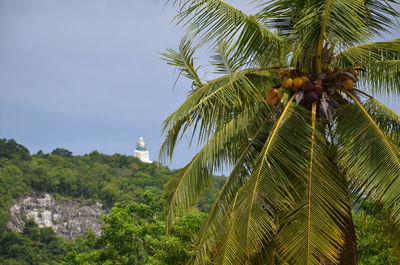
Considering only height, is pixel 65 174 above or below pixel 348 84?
below

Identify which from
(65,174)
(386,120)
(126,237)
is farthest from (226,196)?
(65,174)

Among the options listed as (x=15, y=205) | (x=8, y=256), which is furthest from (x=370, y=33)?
(x=15, y=205)

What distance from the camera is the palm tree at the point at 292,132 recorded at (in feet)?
24.0

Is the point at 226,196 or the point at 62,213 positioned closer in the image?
the point at 226,196

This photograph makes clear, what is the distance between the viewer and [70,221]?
12494 centimetres

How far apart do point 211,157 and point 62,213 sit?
12348 cm

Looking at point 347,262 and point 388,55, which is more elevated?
point 388,55

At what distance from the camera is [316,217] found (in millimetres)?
7285

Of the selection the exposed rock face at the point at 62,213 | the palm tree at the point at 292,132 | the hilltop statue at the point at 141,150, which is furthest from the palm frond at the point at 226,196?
the hilltop statue at the point at 141,150

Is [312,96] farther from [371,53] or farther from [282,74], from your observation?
[371,53]

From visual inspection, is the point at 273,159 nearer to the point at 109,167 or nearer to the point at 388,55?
the point at 388,55

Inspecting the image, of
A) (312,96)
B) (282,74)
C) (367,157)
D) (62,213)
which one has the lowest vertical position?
(62,213)

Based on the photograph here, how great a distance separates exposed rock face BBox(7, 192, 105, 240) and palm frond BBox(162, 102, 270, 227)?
113449mm

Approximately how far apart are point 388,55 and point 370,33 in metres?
0.35
